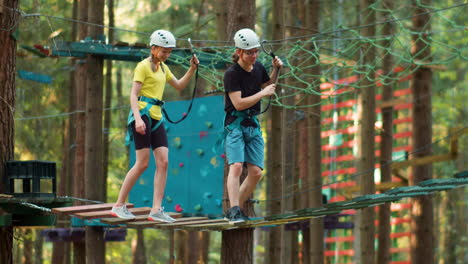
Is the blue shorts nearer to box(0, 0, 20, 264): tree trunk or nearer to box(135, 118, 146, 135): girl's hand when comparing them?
box(135, 118, 146, 135): girl's hand

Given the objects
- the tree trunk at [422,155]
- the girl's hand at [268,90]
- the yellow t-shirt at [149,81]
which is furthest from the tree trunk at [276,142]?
the girl's hand at [268,90]

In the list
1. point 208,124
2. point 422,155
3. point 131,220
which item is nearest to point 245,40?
point 131,220

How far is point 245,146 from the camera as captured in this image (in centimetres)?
711

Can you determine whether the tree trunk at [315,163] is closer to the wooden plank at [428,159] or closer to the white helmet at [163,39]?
the wooden plank at [428,159]

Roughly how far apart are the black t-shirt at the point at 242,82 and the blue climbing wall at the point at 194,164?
390 centimetres

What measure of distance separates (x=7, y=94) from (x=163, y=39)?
2439 millimetres

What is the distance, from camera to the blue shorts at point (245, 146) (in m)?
6.94

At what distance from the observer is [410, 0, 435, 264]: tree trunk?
13.3 m

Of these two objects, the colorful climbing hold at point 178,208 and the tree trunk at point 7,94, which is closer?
the tree trunk at point 7,94

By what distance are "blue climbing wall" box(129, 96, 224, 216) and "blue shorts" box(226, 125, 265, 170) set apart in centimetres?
384

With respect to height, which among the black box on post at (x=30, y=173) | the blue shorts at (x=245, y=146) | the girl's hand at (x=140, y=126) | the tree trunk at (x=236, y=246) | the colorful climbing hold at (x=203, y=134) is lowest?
the tree trunk at (x=236, y=246)

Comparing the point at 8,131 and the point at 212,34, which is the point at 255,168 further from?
the point at 212,34

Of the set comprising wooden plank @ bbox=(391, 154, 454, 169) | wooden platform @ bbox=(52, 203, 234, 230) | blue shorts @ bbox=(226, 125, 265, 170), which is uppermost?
wooden plank @ bbox=(391, 154, 454, 169)

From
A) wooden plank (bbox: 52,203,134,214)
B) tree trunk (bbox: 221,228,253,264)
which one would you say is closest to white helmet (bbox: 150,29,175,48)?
wooden plank (bbox: 52,203,134,214)
